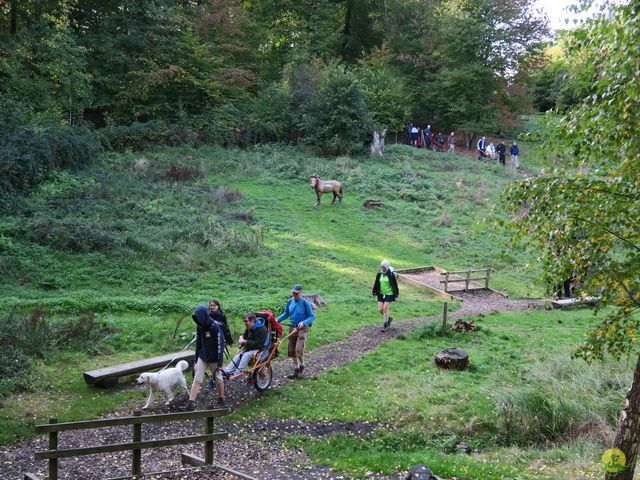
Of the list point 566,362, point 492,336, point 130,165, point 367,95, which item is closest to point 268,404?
point 566,362

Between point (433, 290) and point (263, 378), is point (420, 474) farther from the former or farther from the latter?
point (433, 290)

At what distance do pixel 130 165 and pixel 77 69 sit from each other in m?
7.04

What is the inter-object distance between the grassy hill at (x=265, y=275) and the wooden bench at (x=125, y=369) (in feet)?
1.15

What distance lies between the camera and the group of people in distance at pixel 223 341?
1062cm

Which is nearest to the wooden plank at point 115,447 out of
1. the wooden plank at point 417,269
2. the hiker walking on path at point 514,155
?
the wooden plank at point 417,269

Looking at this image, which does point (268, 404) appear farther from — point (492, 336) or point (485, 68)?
point (485, 68)

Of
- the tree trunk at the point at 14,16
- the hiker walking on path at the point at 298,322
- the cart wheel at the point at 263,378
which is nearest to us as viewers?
the cart wheel at the point at 263,378

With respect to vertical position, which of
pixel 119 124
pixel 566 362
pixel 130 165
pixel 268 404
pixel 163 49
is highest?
pixel 163 49

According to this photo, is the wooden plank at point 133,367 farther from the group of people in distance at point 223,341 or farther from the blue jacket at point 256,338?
the blue jacket at point 256,338

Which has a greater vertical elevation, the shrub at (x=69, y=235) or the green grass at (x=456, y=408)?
the shrub at (x=69, y=235)

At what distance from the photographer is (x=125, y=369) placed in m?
11.6

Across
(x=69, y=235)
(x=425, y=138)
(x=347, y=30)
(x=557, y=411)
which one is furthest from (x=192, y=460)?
(x=347, y=30)

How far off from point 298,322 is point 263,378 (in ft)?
4.58

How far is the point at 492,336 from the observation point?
1578 centimetres
